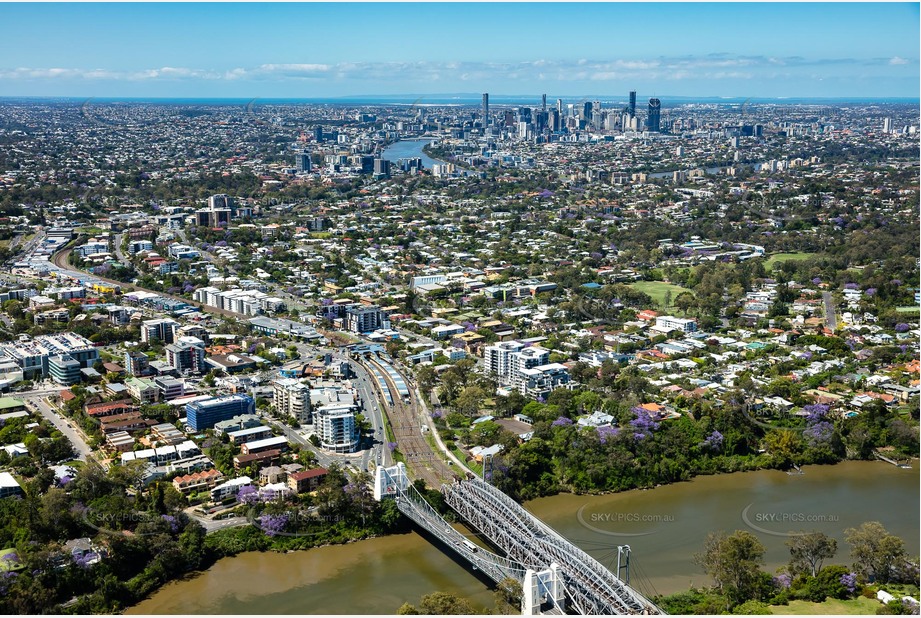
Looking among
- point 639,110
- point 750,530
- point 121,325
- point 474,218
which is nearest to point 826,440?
point 750,530

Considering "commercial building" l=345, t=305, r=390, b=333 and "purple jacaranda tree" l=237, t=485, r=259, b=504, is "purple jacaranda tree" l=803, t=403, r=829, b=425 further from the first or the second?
"commercial building" l=345, t=305, r=390, b=333

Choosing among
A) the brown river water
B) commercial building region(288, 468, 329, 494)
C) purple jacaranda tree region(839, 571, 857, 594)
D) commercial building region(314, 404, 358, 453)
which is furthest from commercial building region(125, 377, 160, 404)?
purple jacaranda tree region(839, 571, 857, 594)

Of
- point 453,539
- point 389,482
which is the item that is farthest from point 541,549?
point 389,482

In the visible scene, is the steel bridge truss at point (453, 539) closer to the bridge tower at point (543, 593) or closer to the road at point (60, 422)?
the bridge tower at point (543, 593)

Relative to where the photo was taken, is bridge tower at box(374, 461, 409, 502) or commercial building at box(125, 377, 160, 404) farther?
commercial building at box(125, 377, 160, 404)

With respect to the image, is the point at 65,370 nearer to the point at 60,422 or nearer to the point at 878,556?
the point at 60,422

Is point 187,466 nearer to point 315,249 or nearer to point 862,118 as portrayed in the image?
point 315,249

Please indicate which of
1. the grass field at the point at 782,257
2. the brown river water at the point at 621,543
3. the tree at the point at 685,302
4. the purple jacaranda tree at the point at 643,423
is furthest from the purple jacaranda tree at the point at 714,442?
the grass field at the point at 782,257
